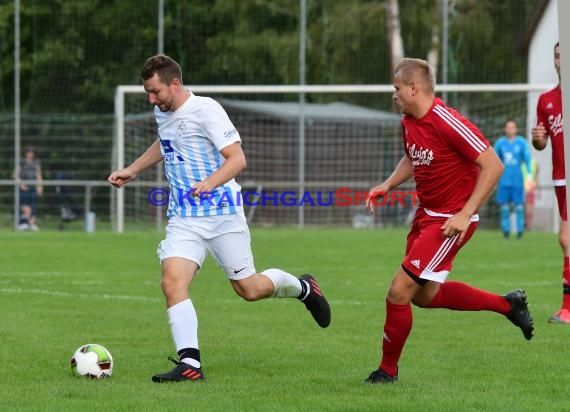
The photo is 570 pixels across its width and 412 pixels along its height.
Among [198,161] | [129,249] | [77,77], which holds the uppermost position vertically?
[77,77]

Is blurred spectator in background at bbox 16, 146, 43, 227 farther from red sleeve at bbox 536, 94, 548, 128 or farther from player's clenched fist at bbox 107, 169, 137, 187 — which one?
player's clenched fist at bbox 107, 169, 137, 187

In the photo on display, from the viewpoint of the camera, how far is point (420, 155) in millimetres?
7070

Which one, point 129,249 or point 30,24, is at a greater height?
point 30,24

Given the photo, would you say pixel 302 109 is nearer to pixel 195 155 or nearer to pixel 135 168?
pixel 135 168

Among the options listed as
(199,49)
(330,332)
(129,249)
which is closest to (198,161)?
(330,332)

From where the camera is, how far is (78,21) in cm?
3241

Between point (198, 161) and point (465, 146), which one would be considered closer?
point (465, 146)

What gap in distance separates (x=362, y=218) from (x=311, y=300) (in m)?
19.3

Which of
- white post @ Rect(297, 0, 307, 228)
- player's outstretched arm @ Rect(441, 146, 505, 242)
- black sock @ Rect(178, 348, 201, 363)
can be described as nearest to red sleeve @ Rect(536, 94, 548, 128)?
player's outstretched arm @ Rect(441, 146, 505, 242)

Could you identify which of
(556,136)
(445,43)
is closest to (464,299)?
(556,136)

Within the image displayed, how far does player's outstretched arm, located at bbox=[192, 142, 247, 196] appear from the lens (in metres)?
7.11

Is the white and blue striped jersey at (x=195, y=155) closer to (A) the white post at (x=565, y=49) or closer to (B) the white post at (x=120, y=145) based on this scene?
(A) the white post at (x=565, y=49)

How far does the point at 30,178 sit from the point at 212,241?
67.4 feet

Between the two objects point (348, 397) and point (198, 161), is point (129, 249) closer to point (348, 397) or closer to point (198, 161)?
point (198, 161)
